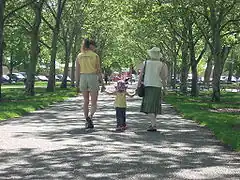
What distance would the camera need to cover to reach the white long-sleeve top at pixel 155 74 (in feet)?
37.6

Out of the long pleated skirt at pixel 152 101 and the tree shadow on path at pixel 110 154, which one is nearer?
the tree shadow on path at pixel 110 154

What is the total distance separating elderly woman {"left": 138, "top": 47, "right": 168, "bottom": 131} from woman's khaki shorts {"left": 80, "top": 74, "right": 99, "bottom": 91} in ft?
3.42

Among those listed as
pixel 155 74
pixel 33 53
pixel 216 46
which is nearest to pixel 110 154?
pixel 155 74

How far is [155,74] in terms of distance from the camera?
37.7 ft

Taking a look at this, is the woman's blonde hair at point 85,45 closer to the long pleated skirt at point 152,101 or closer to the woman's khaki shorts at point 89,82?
the woman's khaki shorts at point 89,82

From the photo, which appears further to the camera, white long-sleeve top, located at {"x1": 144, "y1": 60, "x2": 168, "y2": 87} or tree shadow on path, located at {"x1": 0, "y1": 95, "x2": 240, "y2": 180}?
white long-sleeve top, located at {"x1": 144, "y1": 60, "x2": 168, "y2": 87}

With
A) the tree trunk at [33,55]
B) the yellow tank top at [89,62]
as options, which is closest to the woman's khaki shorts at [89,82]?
the yellow tank top at [89,62]

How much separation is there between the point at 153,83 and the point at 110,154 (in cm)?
392

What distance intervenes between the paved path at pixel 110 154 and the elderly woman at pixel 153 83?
509 millimetres

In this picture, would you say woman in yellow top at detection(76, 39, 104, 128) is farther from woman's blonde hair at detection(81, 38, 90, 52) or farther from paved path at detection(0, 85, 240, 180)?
paved path at detection(0, 85, 240, 180)

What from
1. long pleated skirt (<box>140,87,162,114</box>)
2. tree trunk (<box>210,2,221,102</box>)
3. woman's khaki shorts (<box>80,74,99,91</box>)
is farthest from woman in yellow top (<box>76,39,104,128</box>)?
tree trunk (<box>210,2,221,102</box>)

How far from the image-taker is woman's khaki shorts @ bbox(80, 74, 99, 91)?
452 inches

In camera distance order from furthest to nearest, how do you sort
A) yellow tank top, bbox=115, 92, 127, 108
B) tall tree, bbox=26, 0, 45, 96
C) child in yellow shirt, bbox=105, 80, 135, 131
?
tall tree, bbox=26, 0, 45, 96, yellow tank top, bbox=115, 92, 127, 108, child in yellow shirt, bbox=105, 80, 135, 131

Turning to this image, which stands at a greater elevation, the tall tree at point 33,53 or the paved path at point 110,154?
the tall tree at point 33,53
